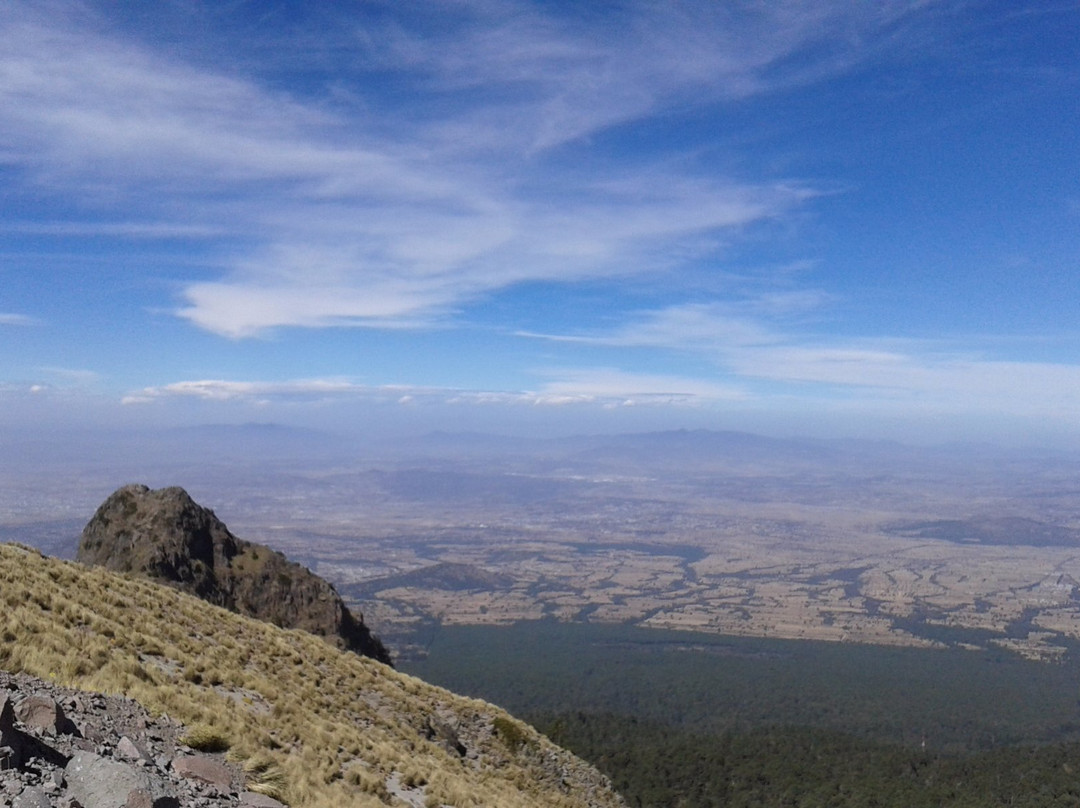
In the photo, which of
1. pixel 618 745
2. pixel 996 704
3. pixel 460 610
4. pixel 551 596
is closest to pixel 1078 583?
pixel 996 704

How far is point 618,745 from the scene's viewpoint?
50.7m

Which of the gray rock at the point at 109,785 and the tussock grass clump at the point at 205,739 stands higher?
the gray rock at the point at 109,785

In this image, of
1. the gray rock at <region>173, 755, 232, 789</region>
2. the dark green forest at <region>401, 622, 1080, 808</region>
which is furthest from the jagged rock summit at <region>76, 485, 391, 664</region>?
the gray rock at <region>173, 755, 232, 789</region>

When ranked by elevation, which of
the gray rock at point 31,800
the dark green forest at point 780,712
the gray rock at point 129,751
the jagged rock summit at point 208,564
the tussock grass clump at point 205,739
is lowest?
the dark green forest at point 780,712

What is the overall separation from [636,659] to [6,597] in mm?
97784

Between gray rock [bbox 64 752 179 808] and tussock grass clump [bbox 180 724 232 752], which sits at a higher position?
gray rock [bbox 64 752 179 808]

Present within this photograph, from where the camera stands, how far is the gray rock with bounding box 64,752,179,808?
7258 millimetres

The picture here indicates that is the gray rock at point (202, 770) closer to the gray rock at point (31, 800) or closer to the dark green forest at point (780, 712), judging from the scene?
the gray rock at point (31, 800)

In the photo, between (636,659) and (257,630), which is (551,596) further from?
(257,630)

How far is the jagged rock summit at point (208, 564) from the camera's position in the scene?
32688 mm

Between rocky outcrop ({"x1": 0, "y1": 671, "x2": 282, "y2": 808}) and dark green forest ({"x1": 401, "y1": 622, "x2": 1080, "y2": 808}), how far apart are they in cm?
3704

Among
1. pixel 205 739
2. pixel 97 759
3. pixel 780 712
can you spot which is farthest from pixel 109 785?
pixel 780 712

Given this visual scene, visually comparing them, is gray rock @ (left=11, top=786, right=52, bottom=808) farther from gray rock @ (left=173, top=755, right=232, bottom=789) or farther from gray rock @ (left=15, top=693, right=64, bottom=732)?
gray rock @ (left=173, top=755, right=232, bottom=789)

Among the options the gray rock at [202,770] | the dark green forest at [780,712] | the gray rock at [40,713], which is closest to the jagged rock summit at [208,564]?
the dark green forest at [780,712]
